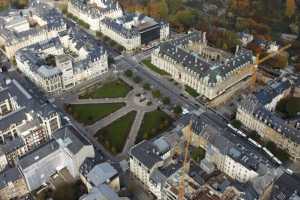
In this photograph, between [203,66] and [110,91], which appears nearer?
[203,66]

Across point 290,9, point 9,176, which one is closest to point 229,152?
point 9,176

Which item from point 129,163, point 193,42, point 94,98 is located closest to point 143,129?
point 129,163

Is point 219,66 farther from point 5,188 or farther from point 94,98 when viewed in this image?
point 5,188

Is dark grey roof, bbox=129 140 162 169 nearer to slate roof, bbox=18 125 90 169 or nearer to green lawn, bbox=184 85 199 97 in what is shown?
slate roof, bbox=18 125 90 169

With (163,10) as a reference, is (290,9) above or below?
above

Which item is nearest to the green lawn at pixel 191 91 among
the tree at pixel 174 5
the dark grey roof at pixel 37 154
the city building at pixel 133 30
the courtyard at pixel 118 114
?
the courtyard at pixel 118 114

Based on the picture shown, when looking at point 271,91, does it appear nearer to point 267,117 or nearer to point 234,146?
point 267,117
